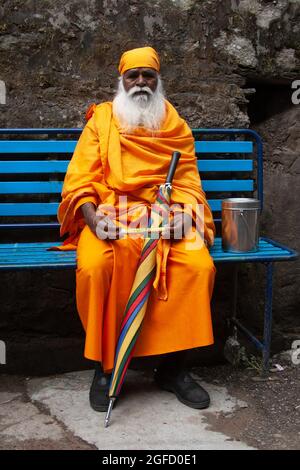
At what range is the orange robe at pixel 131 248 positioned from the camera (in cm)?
304

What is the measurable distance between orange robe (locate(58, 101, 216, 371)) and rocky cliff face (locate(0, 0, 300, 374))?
15.9 inches

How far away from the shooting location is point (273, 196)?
161 inches

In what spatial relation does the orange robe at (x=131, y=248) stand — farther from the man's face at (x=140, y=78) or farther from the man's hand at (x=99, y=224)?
the man's face at (x=140, y=78)

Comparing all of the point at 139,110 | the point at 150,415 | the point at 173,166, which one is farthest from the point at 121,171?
the point at 150,415

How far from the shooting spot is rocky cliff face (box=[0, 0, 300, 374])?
12.4 ft

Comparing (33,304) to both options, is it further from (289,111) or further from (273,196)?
(289,111)

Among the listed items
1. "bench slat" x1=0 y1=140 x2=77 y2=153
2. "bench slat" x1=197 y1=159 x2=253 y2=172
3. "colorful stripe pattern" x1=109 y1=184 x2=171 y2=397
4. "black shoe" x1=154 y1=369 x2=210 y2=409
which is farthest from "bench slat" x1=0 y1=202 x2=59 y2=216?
"black shoe" x1=154 y1=369 x2=210 y2=409

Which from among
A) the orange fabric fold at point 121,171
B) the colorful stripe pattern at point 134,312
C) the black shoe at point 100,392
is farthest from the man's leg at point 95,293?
the orange fabric fold at point 121,171

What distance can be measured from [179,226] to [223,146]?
0.82 metres

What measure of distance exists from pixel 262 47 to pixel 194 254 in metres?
1.63

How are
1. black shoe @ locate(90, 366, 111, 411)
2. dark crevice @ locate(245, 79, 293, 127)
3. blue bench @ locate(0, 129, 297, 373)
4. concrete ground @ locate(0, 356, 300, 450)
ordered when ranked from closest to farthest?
concrete ground @ locate(0, 356, 300, 450)
black shoe @ locate(90, 366, 111, 411)
blue bench @ locate(0, 129, 297, 373)
dark crevice @ locate(245, 79, 293, 127)

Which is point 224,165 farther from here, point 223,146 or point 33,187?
point 33,187

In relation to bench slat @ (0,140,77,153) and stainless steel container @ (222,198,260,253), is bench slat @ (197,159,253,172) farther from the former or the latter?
bench slat @ (0,140,77,153)
